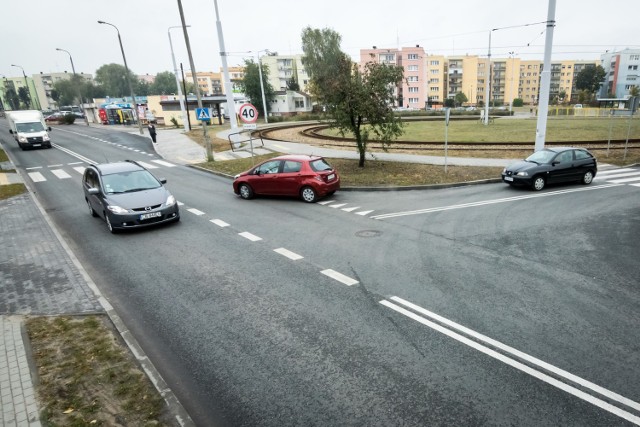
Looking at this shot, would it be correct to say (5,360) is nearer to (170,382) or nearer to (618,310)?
(170,382)

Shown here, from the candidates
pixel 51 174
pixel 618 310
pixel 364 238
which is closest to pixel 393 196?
pixel 364 238

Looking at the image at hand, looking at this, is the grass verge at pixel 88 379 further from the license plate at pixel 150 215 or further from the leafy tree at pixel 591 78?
the leafy tree at pixel 591 78

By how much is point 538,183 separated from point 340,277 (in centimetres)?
1064

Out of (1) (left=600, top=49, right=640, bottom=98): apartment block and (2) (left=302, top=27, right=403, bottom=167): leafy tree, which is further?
(1) (left=600, top=49, right=640, bottom=98): apartment block

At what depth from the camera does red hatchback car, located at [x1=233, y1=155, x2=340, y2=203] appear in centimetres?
1309

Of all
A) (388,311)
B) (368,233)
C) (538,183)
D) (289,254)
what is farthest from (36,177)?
(538,183)

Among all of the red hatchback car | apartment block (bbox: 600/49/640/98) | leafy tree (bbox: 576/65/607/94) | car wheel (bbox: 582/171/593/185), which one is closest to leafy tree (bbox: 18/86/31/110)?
the red hatchback car

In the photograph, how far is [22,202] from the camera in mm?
13711

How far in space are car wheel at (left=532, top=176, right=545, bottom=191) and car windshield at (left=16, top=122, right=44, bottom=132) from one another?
109 ft

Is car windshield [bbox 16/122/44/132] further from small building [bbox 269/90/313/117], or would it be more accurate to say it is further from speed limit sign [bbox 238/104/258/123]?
small building [bbox 269/90/313/117]

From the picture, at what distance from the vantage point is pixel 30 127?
29.4 m

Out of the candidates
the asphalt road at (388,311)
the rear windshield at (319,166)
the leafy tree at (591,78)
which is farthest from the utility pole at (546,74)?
the leafy tree at (591,78)

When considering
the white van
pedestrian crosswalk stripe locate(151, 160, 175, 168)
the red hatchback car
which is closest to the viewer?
the red hatchback car

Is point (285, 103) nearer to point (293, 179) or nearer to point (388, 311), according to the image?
point (293, 179)
